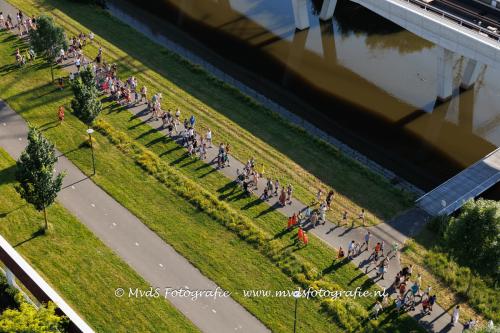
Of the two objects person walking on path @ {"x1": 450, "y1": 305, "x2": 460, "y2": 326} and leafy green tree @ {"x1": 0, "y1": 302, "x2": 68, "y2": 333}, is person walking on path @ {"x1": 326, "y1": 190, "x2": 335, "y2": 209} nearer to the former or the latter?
person walking on path @ {"x1": 450, "y1": 305, "x2": 460, "y2": 326}

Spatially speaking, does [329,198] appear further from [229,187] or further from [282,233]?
[229,187]

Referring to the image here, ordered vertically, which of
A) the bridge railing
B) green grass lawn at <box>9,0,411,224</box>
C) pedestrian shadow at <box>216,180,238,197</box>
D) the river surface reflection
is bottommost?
the river surface reflection

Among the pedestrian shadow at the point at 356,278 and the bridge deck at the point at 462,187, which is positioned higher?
the bridge deck at the point at 462,187

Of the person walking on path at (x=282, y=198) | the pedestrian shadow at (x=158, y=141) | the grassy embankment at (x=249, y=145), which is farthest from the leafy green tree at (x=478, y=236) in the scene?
the pedestrian shadow at (x=158, y=141)

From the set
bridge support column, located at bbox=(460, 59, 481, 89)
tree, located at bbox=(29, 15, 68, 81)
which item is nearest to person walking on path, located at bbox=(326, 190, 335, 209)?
bridge support column, located at bbox=(460, 59, 481, 89)

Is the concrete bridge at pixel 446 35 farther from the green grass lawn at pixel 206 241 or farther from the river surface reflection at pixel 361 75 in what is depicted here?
the green grass lawn at pixel 206 241

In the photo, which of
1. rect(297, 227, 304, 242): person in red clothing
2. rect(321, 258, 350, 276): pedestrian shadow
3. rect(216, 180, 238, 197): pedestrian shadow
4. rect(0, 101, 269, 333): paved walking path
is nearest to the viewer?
rect(0, 101, 269, 333): paved walking path
